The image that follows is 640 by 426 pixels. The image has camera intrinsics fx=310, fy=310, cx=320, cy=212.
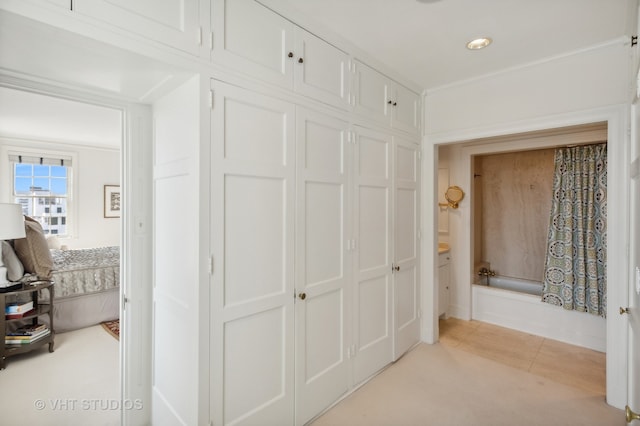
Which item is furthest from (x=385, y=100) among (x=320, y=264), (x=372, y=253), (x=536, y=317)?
(x=536, y=317)

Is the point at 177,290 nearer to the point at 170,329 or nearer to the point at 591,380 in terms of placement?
the point at 170,329

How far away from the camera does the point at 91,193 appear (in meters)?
5.96

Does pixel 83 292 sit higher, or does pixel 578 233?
pixel 578 233

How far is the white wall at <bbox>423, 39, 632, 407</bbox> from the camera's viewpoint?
2.22m

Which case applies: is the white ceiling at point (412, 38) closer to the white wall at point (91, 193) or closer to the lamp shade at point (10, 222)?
the lamp shade at point (10, 222)

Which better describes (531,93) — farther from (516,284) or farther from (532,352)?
(516,284)

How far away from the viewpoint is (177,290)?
66.1 inches

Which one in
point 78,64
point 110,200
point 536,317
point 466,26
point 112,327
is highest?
point 466,26

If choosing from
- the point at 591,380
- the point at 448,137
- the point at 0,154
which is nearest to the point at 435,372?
the point at 591,380

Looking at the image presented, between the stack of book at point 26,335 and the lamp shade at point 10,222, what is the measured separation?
1003 millimetres

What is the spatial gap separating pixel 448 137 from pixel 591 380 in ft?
7.81

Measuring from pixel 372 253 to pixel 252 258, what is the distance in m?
1.16

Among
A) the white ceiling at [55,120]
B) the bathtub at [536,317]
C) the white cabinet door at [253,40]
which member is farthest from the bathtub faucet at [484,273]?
the white ceiling at [55,120]

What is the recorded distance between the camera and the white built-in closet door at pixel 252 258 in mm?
1549
